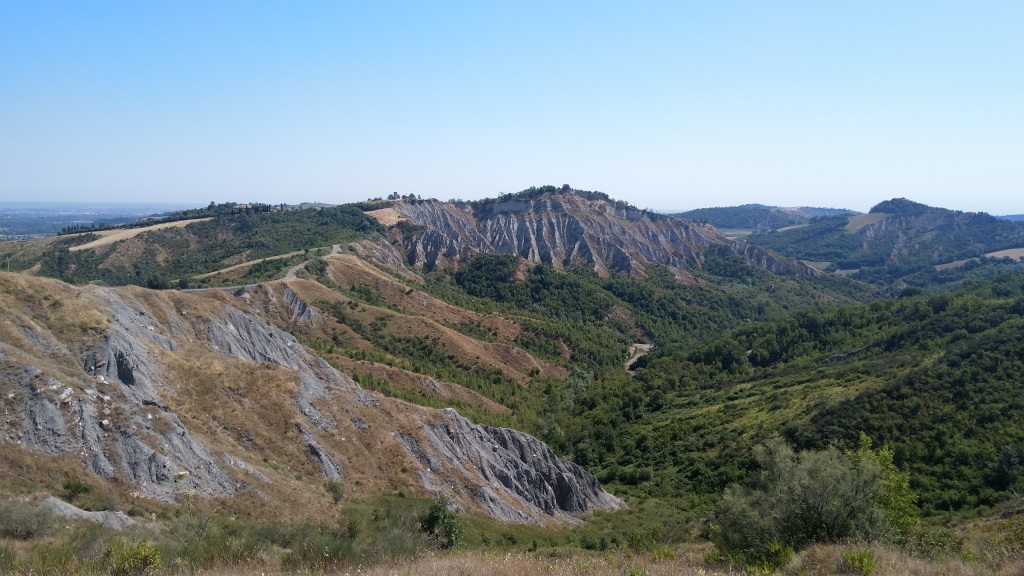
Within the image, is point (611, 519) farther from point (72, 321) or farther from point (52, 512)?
point (72, 321)

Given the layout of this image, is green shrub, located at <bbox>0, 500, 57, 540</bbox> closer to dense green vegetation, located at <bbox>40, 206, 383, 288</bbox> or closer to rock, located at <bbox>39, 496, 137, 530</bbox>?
rock, located at <bbox>39, 496, 137, 530</bbox>

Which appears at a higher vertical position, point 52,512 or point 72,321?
point 72,321

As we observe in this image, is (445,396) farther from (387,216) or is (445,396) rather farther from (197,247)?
(387,216)

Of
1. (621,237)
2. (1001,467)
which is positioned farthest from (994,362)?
(621,237)

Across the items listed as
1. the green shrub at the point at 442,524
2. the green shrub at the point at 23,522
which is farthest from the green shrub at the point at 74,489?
the green shrub at the point at 442,524

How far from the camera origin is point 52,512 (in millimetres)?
13547

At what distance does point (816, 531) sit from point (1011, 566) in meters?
4.61

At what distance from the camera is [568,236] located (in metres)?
157

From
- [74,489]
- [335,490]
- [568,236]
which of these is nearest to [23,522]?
[74,489]

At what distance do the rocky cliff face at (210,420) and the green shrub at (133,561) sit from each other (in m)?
11.8

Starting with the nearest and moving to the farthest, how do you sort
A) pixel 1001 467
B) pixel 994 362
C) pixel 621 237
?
pixel 1001 467, pixel 994 362, pixel 621 237

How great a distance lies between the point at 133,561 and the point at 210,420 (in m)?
18.4

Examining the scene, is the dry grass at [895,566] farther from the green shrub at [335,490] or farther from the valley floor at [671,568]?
the green shrub at [335,490]

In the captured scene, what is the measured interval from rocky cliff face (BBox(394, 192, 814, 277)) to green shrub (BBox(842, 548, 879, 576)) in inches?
4695
